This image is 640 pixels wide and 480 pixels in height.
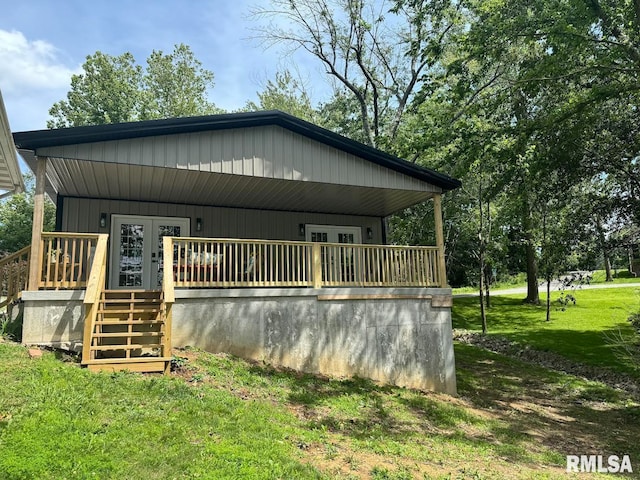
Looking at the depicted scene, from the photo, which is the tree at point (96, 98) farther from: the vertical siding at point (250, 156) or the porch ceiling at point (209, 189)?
the vertical siding at point (250, 156)

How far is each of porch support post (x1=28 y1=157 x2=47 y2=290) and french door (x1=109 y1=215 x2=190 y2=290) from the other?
10.2 feet

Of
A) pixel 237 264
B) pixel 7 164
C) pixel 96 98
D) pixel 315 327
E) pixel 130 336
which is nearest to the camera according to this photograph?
pixel 130 336

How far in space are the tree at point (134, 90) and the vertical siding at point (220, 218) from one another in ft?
74.2

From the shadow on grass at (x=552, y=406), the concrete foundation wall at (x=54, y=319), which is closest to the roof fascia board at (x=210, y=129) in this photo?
the concrete foundation wall at (x=54, y=319)

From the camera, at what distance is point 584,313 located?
1791cm

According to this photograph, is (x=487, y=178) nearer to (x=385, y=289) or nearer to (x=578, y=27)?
(x=578, y=27)

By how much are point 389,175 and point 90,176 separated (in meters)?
6.03

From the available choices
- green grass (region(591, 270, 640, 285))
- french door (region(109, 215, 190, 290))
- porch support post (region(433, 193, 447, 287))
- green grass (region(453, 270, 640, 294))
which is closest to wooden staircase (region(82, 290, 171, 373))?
french door (region(109, 215, 190, 290))

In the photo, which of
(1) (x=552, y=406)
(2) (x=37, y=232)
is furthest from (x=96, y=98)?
(1) (x=552, y=406)

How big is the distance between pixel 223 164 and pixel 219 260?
190 cm

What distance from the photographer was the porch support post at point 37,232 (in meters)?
6.55

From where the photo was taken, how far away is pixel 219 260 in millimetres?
8477

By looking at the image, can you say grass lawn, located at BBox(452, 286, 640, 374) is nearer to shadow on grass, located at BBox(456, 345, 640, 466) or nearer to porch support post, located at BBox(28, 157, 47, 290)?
shadow on grass, located at BBox(456, 345, 640, 466)

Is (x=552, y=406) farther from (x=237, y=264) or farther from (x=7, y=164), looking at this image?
(x=7, y=164)
